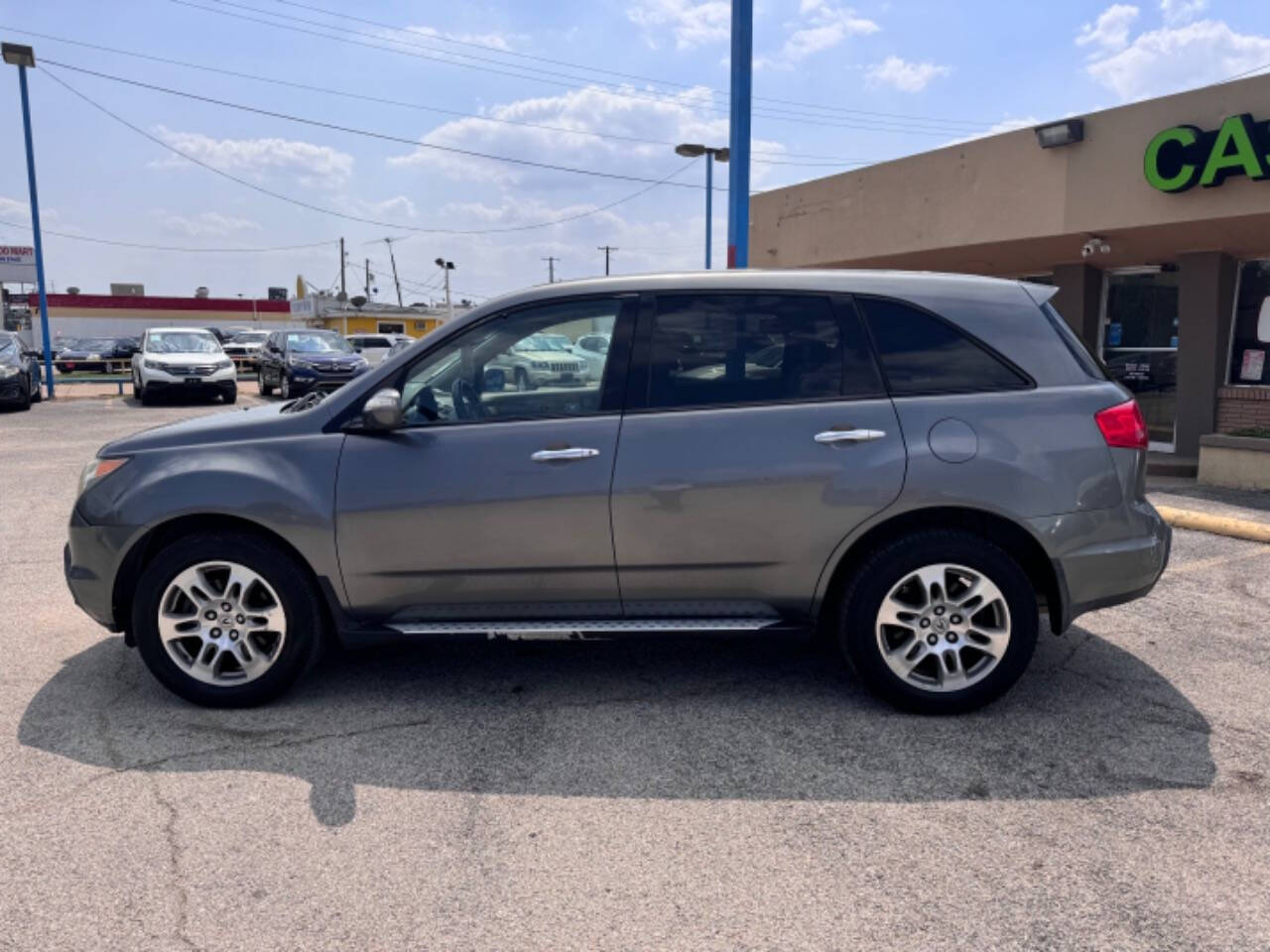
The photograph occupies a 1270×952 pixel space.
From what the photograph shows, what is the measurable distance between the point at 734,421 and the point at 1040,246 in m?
10.2

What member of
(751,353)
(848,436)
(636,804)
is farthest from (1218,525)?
(636,804)

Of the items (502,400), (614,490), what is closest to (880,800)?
(614,490)

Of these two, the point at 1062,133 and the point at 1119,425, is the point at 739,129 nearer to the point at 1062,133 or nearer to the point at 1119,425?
the point at 1062,133

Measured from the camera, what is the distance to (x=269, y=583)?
13.2 ft

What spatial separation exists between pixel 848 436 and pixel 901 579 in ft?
2.00

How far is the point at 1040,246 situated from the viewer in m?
12.5

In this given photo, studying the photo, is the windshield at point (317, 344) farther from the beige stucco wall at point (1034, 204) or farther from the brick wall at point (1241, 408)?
the brick wall at point (1241, 408)

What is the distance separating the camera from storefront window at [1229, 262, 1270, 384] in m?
11.7

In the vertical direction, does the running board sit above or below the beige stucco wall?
below

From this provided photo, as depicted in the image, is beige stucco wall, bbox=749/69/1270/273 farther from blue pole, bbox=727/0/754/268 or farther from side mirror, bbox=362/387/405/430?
side mirror, bbox=362/387/405/430

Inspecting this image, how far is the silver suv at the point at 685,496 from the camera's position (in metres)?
3.90

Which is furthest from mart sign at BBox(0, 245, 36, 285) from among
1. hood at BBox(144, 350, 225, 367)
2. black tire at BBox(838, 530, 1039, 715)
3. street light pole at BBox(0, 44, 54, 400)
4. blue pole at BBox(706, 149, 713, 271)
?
black tire at BBox(838, 530, 1039, 715)

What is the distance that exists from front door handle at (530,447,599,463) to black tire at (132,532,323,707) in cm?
112

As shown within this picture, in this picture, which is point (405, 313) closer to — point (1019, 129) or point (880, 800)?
point (1019, 129)
